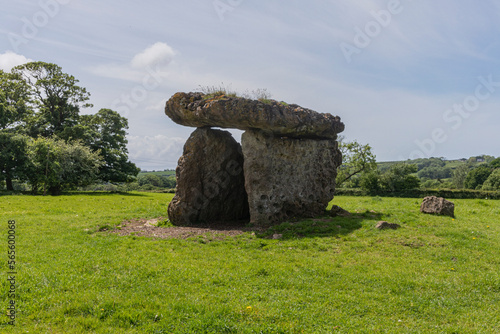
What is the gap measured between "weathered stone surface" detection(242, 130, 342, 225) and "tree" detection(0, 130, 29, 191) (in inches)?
1209

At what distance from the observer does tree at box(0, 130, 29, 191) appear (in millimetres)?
35062

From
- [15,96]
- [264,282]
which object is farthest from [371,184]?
[15,96]

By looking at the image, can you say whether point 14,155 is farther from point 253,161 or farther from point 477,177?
point 477,177

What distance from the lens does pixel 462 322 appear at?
6777 millimetres

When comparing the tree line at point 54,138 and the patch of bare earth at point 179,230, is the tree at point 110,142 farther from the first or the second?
the patch of bare earth at point 179,230

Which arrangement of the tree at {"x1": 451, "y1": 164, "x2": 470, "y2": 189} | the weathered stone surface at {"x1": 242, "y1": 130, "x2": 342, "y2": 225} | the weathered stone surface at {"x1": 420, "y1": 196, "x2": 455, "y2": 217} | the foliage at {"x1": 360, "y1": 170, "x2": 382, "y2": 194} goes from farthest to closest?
the tree at {"x1": 451, "y1": 164, "x2": 470, "y2": 189}
the foliage at {"x1": 360, "y1": 170, "x2": 382, "y2": 194}
the weathered stone surface at {"x1": 420, "y1": 196, "x2": 455, "y2": 217}
the weathered stone surface at {"x1": 242, "y1": 130, "x2": 342, "y2": 225}

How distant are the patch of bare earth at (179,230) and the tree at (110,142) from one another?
34.2 m

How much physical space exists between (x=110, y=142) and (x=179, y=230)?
40.5 metres

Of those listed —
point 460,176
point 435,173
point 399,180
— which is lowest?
point 399,180

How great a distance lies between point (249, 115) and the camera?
15.0 metres

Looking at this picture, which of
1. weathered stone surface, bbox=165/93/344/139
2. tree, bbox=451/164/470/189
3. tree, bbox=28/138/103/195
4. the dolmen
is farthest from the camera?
tree, bbox=451/164/470/189

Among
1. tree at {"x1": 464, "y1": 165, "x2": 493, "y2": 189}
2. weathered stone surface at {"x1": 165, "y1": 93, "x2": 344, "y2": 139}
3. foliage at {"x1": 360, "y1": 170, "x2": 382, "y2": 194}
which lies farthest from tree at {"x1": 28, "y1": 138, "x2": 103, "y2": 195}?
tree at {"x1": 464, "y1": 165, "x2": 493, "y2": 189}

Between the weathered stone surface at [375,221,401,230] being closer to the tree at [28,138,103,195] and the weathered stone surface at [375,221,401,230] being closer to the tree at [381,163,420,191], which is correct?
the tree at [381,163,420,191]

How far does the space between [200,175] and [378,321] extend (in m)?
12.3
